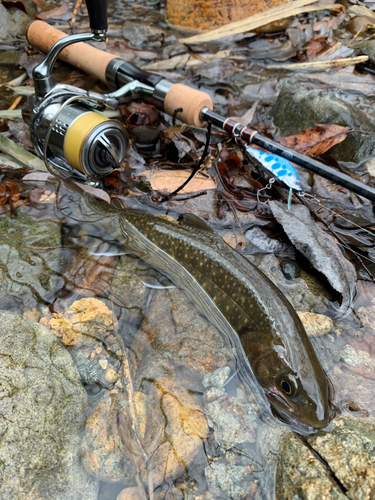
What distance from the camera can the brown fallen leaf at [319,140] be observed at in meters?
4.32

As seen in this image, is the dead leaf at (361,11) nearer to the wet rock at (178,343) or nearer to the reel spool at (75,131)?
the reel spool at (75,131)

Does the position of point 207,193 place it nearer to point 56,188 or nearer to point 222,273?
point 222,273

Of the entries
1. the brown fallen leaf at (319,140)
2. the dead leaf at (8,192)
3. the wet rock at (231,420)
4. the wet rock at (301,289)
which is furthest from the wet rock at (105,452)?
the brown fallen leaf at (319,140)

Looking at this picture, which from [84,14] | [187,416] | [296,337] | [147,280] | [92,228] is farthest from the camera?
[84,14]

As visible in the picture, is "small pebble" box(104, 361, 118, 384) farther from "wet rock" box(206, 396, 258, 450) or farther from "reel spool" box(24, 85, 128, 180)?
"reel spool" box(24, 85, 128, 180)

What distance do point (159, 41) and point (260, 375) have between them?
6073 millimetres

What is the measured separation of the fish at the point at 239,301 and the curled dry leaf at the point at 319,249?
0.42m

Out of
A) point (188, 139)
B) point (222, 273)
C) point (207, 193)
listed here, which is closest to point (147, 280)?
point (222, 273)

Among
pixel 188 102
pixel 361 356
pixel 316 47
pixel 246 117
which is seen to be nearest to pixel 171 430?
pixel 361 356

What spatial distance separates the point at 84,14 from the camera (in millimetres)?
7215

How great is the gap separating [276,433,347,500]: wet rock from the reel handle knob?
3352mm

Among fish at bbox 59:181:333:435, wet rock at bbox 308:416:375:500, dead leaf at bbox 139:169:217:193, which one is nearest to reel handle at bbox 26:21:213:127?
dead leaf at bbox 139:169:217:193

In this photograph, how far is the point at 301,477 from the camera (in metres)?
2.10

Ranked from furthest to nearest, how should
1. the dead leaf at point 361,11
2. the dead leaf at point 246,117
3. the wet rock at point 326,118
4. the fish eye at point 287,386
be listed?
the dead leaf at point 361,11
the dead leaf at point 246,117
the wet rock at point 326,118
the fish eye at point 287,386
